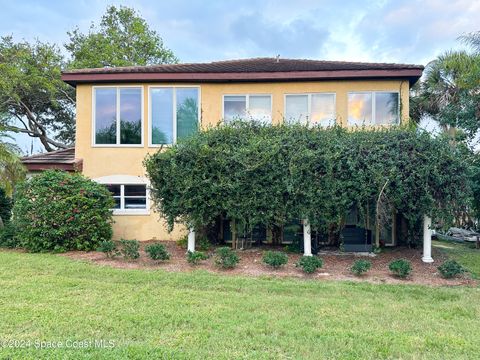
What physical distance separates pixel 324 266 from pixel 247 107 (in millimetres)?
6307

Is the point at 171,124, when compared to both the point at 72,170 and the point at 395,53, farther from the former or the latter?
the point at 395,53

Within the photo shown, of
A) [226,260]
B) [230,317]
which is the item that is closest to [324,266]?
[226,260]

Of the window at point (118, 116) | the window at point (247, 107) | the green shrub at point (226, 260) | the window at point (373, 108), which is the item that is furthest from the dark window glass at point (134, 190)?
the window at point (373, 108)

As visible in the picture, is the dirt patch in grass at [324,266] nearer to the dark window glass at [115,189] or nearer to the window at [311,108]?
the dark window glass at [115,189]

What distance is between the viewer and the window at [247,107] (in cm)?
1196

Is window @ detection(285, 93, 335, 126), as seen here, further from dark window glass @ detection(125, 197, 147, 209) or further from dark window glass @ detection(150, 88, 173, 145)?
dark window glass @ detection(125, 197, 147, 209)

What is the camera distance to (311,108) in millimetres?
11812

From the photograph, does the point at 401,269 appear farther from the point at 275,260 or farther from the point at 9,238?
the point at 9,238

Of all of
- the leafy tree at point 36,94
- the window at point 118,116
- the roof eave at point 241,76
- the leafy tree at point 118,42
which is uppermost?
the leafy tree at point 118,42

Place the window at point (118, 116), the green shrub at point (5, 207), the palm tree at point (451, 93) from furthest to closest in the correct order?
the green shrub at point (5, 207)
the window at point (118, 116)
the palm tree at point (451, 93)

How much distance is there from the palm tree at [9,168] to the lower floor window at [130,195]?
278 centimetres

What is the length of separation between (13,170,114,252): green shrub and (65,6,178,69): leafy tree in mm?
16286

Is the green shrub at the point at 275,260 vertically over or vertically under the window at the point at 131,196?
under

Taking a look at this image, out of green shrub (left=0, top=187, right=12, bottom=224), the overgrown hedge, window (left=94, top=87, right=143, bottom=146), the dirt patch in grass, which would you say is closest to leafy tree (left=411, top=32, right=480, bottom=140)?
the overgrown hedge
